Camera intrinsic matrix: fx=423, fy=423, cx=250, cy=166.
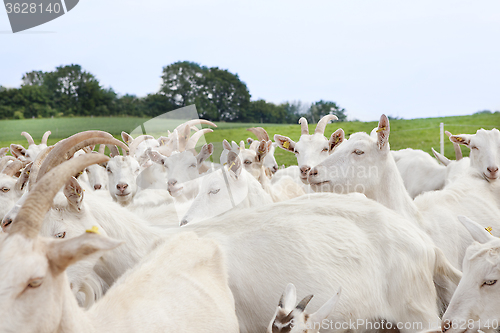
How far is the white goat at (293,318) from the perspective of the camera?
7.55ft

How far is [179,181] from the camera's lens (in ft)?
18.7

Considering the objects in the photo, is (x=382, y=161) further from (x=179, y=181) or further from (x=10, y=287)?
(x=10, y=287)

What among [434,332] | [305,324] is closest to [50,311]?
[305,324]

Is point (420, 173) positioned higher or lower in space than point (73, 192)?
lower

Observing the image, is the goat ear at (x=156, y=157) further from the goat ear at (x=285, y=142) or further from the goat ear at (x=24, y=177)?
the goat ear at (x=24, y=177)

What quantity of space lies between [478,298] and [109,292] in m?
2.11

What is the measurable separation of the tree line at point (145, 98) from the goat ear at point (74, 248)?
17929 mm

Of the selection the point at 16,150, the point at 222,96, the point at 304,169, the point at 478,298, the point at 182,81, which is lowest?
the point at 478,298

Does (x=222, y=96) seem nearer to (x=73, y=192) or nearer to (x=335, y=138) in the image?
(x=335, y=138)

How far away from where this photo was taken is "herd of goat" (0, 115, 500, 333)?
1.59 m

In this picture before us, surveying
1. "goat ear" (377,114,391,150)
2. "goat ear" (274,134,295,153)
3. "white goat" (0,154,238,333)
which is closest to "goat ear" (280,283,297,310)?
"white goat" (0,154,238,333)

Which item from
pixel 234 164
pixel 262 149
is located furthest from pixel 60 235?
pixel 262 149

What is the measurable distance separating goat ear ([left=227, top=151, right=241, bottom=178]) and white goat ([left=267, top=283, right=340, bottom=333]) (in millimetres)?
2084

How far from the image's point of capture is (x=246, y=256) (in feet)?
9.61
